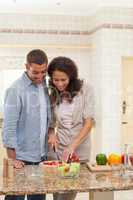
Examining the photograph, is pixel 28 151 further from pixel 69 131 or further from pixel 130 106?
pixel 130 106

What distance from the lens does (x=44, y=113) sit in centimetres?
259

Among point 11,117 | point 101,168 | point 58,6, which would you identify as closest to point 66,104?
point 11,117

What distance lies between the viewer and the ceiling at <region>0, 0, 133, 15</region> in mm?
5727

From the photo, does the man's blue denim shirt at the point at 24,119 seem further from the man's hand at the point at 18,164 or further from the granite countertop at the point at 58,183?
the granite countertop at the point at 58,183

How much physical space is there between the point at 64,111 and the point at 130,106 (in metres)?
3.77

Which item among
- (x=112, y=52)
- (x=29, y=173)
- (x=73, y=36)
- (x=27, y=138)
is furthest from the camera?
(x=73, y=36)

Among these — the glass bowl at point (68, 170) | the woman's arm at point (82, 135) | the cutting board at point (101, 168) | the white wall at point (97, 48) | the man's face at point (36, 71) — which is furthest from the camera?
the white wall at point (97, 48)

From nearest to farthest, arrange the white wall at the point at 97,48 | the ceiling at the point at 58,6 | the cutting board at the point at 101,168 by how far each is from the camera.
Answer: the cutting board at the point at 101,168 → the ceiling at the point at 58,6 → the white wall at the point at 97,48

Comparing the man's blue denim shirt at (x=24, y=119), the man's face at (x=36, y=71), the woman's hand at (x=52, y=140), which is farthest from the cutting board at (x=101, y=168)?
the man's face at (x=36, y=71)

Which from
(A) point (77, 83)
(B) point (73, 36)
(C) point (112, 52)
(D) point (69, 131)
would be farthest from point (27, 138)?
(B) point (73, 36)

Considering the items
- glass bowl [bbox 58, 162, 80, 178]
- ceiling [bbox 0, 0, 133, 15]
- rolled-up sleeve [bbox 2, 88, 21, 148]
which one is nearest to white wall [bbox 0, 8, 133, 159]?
ceiling [bbox 0, 0, 133, 15]

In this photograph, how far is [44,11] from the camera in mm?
6273

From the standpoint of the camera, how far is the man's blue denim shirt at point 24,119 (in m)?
2.52

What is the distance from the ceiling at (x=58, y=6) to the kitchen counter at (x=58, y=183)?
12.7 ft
